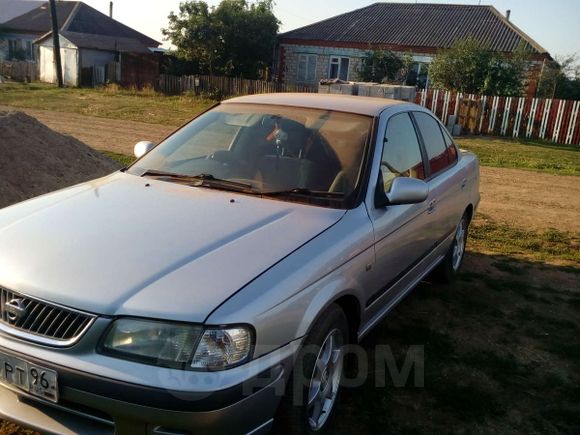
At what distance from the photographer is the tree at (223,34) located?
2952 centimetres

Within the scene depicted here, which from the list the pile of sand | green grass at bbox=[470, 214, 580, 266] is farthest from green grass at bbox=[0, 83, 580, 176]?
the pile of sand

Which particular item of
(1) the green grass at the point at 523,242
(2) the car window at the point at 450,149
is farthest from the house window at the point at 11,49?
(2) the car window at the point at 450,149

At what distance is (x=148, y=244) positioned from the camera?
102 inches

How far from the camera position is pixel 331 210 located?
123 inches

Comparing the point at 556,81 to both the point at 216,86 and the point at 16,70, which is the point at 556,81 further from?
the point at 16,70

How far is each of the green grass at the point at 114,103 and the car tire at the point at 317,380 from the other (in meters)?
15.7

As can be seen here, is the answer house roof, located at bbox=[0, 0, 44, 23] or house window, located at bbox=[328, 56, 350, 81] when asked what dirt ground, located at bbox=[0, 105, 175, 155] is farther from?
house roof, located at bbox=[0, 0, 44, 23]

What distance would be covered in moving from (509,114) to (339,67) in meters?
15.0

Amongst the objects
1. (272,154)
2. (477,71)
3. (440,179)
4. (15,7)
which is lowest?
(440,179)

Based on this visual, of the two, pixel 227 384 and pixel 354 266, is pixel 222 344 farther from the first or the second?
pixel 354 266

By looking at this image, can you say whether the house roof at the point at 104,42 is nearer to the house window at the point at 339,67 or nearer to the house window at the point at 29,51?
the house window at the point at 29,51

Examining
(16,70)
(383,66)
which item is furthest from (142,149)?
(16,70)

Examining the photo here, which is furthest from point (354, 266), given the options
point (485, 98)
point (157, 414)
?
point (485, 98)

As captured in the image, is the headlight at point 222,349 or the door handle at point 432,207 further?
the door handle at point 432,207
